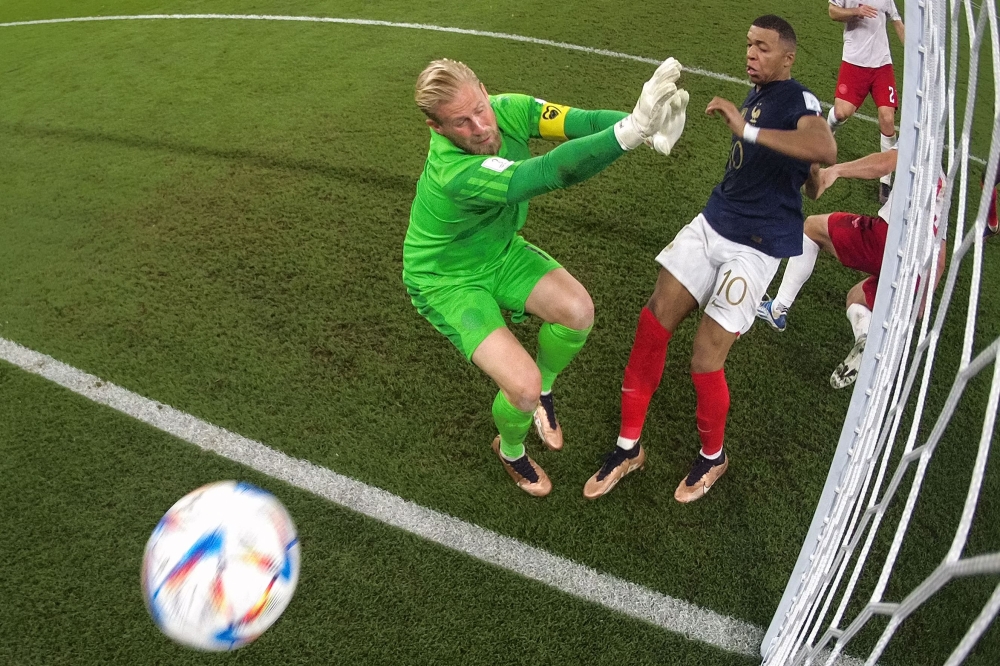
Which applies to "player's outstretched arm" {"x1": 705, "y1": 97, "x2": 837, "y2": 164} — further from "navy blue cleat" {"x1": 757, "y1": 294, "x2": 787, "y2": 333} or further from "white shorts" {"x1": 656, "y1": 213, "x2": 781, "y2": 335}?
"navy blue cleat" {"x1": 757, "y1": 294, "x2": 787, "y2": 333}

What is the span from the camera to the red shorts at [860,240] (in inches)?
139

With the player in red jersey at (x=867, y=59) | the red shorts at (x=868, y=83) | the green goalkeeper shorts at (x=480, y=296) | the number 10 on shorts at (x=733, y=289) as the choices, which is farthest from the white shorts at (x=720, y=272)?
the red shorts at (x=868, y=83)

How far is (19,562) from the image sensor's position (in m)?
3.00

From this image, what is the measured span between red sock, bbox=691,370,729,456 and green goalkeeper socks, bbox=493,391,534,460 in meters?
0.73

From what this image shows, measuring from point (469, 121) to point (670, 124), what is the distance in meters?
0.70

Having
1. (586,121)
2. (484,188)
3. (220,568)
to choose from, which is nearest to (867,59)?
(586,121)

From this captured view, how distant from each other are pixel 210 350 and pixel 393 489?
4.81 ft

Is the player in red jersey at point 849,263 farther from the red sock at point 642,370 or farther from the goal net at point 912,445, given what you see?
the red sock at point 642,370

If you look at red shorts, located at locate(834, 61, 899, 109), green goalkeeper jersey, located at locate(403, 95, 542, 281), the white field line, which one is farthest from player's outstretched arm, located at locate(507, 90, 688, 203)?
the white field line

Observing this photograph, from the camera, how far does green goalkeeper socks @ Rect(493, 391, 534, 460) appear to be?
114 inches

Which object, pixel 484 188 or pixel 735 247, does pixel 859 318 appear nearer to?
pixel 735 247

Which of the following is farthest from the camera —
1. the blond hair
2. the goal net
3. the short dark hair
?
the short dark hair

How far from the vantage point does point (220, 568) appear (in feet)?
7.41

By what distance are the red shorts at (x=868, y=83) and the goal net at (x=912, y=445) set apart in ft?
9.05
